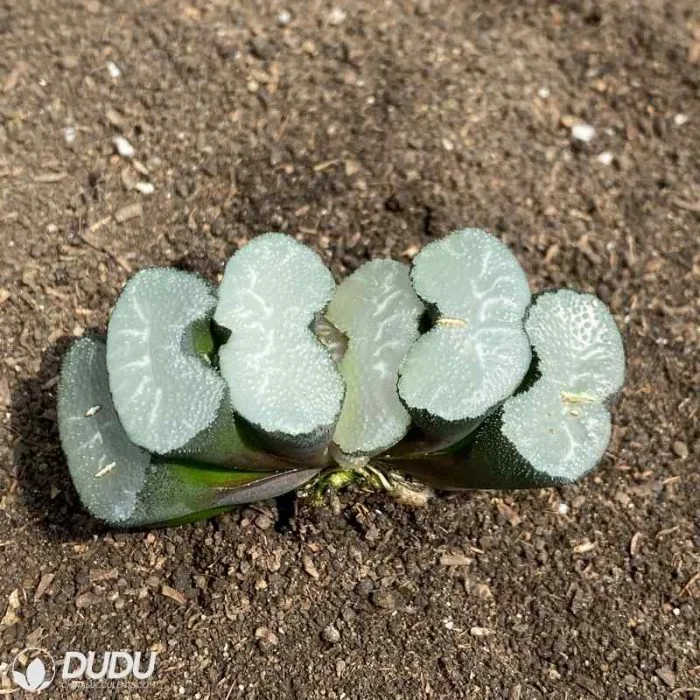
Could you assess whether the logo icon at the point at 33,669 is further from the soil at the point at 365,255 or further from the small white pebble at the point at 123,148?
the small white pebble at the point at 123,148

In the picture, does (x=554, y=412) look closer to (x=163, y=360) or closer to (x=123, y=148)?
(x=163, y=360)

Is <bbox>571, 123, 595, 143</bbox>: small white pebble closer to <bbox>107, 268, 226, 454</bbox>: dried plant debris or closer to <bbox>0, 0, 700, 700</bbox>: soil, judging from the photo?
<bbox>0, 0, 700, 700</bbox>: soil

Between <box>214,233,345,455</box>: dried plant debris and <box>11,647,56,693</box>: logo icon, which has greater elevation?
<box>214,233,345,455</box>: dried plant debris

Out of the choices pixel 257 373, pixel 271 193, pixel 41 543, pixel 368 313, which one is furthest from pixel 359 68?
pixel 41 543

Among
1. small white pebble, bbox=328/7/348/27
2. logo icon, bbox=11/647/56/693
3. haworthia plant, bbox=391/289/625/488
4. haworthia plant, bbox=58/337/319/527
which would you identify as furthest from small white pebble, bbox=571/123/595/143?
logo icon, bbox=11/647/56/693

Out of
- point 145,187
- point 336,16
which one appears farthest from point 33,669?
point 336,16

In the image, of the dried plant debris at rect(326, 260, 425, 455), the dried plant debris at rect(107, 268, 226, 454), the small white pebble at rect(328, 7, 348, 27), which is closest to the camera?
the dried plant debris at rect(107, 268, 226, 454)
